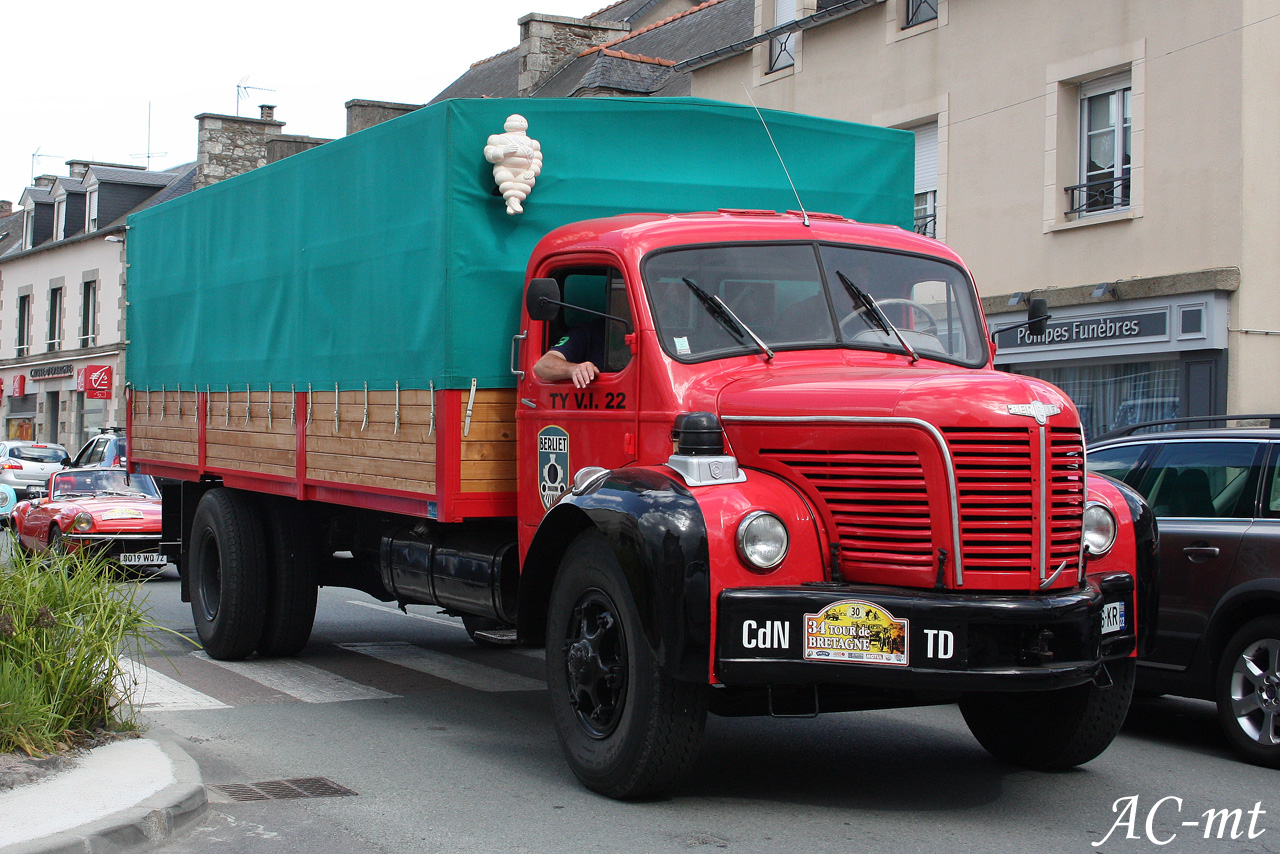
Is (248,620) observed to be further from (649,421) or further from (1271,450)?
(1271,450)

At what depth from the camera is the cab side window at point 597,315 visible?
271 inches

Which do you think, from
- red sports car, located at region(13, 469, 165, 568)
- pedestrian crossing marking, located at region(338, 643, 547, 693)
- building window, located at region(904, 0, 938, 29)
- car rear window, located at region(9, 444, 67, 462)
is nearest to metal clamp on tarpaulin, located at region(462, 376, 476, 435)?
pedestrian crossing marking, located at region(338, 643, 547, 693)

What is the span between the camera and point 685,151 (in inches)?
A: 324

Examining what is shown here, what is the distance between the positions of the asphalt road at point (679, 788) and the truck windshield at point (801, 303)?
204 cm

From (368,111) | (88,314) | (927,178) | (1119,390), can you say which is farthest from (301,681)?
(88,314)

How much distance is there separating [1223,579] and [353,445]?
16.5ft

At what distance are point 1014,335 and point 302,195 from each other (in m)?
11.2

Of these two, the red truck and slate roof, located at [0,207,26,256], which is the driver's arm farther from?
slate roof, located at [0,207,26,256]

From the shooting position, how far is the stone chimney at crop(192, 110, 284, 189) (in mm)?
42406

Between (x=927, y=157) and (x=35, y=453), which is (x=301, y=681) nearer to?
(x=927, y=157)

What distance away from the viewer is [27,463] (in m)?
29.7

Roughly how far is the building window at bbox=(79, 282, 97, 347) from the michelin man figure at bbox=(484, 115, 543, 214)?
4199 centimetres

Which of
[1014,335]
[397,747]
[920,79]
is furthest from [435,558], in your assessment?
[920,79]

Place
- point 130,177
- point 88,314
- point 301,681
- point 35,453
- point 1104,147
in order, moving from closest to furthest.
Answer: point 301,681 → point 1104,147 → point 35,453 → point 88,314 → point 130,177
